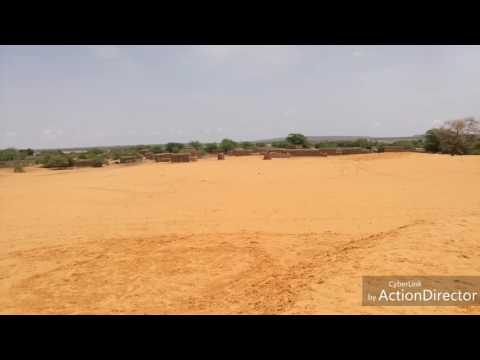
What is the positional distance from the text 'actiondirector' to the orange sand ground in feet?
0.42

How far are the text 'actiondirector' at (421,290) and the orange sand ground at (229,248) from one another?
13cm

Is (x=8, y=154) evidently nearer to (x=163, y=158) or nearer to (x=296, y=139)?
(x=163, y=158)

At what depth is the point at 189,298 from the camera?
4055mm

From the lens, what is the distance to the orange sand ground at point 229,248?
13.0 feet

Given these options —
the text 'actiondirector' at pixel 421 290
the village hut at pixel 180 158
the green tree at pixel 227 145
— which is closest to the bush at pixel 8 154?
the village hut at pixel 180 158

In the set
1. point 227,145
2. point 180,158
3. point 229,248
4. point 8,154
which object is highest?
point 227,145

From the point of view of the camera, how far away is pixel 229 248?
5855 millimetres

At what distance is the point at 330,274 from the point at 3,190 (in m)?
15.6

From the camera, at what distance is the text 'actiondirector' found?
11.5ft

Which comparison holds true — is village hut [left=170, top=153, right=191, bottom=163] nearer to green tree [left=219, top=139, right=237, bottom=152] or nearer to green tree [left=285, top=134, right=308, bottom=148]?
green tree [left=219, top=139, right=237, bottom=152]

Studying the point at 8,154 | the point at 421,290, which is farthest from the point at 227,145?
the point at 421,290

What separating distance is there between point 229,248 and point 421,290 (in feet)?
10.5
